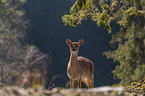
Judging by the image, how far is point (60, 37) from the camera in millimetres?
33750

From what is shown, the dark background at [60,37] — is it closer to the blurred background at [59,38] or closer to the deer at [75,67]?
the blurred background at [59,38]

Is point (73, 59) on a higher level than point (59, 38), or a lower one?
lower

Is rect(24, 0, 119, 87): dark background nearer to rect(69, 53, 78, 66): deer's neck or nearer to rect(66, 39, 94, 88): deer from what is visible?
rect(66, 39, 94, 88): deer

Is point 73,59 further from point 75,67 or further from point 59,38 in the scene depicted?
point 59,38

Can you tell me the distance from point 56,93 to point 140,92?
3.99 metres

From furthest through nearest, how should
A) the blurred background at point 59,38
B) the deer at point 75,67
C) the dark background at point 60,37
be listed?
the dark background at point 60,37
the blurred background at point 59,38
the deer at point 75,67

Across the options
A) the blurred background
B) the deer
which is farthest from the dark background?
the deer

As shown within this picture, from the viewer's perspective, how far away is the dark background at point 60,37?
104 ft

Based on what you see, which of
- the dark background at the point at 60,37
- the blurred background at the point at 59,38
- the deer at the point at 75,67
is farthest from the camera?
the dark background at the point at 60,37

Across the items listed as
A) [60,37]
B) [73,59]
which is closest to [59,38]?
[60,37]

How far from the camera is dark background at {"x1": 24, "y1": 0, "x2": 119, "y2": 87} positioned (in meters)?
31.8

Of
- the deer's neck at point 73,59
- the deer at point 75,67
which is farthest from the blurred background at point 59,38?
the deer's neck at point 73,59

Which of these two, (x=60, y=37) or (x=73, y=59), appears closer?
(x=73, y=59)

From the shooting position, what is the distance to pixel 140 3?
577 inches
